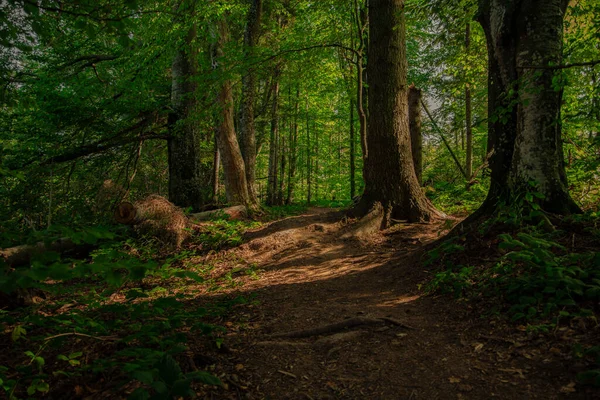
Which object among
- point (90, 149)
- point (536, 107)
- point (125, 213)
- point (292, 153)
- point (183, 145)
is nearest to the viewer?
point (536, 107)

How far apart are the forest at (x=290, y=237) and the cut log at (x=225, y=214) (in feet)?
0.28

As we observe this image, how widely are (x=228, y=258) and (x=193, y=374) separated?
17.7ft

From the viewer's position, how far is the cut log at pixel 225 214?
9305 millimetres

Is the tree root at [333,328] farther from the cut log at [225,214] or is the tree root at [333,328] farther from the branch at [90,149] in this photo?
the branch at [90,149]

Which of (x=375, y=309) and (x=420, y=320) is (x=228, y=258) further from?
(x=420, y=320)

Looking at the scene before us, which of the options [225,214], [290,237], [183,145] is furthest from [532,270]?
[183,145]

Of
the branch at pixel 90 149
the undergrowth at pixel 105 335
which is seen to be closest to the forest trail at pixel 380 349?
the undergrowth at pixel 105 335

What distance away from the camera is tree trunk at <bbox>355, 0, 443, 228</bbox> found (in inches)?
281

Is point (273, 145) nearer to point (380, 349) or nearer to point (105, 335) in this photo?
point (105, 335)

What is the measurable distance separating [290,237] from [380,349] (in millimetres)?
4425

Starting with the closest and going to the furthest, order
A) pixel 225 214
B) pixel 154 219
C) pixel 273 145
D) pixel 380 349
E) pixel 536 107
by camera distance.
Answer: pixel 380 349
pixel 536 107
pixel 154 219
pixel 225 214
pixel 273 145

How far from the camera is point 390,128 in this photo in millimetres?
7172

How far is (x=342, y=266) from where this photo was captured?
5.86m

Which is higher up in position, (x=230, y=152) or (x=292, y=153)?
(x=292, y=153)
